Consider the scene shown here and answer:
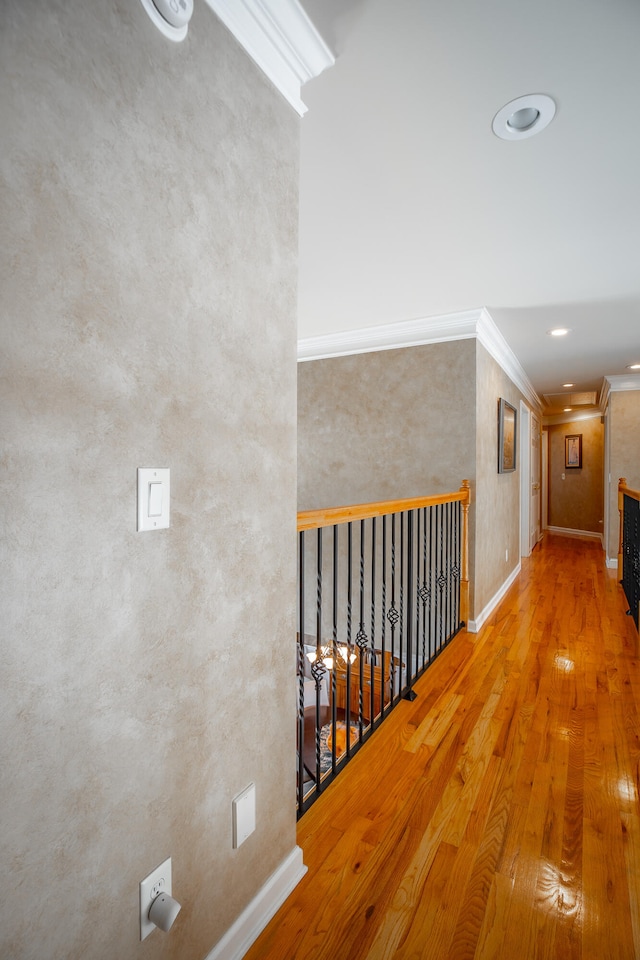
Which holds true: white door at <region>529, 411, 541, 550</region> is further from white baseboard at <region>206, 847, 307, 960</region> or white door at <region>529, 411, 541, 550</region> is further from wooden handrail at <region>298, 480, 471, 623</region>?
white baseboard at <region>206, 847, 307, 960</region>

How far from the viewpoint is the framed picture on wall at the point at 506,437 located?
419 cm

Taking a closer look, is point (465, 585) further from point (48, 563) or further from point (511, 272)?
point (48, 563)

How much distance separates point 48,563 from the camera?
70 cm

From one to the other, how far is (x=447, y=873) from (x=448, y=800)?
1.01 ft

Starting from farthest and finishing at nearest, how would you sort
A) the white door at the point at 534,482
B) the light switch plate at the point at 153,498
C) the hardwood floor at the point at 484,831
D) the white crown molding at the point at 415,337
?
the white door at the point at 534,482 < the white crown molding at the point at 415,337 < the hardwood floor at the point at 484,831 < the light switch plate at the point at 153,498

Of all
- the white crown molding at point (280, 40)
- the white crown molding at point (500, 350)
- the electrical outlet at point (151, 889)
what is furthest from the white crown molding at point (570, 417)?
the electrical outlet at point (151, 889)

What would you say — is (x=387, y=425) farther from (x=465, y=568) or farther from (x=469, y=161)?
(x=469, y=161)

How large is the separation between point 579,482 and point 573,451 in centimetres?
59

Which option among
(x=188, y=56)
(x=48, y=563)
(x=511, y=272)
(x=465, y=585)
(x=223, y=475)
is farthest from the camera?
(x=465, y=585)

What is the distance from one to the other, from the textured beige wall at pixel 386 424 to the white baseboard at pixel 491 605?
1.04 meters

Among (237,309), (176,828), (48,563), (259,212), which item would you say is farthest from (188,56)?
(176,828)

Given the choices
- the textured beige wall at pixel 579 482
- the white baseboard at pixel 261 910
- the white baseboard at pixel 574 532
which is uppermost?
the textured beige wall at pixel 579 482

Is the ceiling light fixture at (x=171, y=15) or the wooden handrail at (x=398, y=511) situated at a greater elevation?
the ceiling light fixture at (x=171, y=15)

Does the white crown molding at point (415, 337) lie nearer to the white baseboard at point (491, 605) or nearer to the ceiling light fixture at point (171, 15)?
the white baseboard at point (491, 605)
